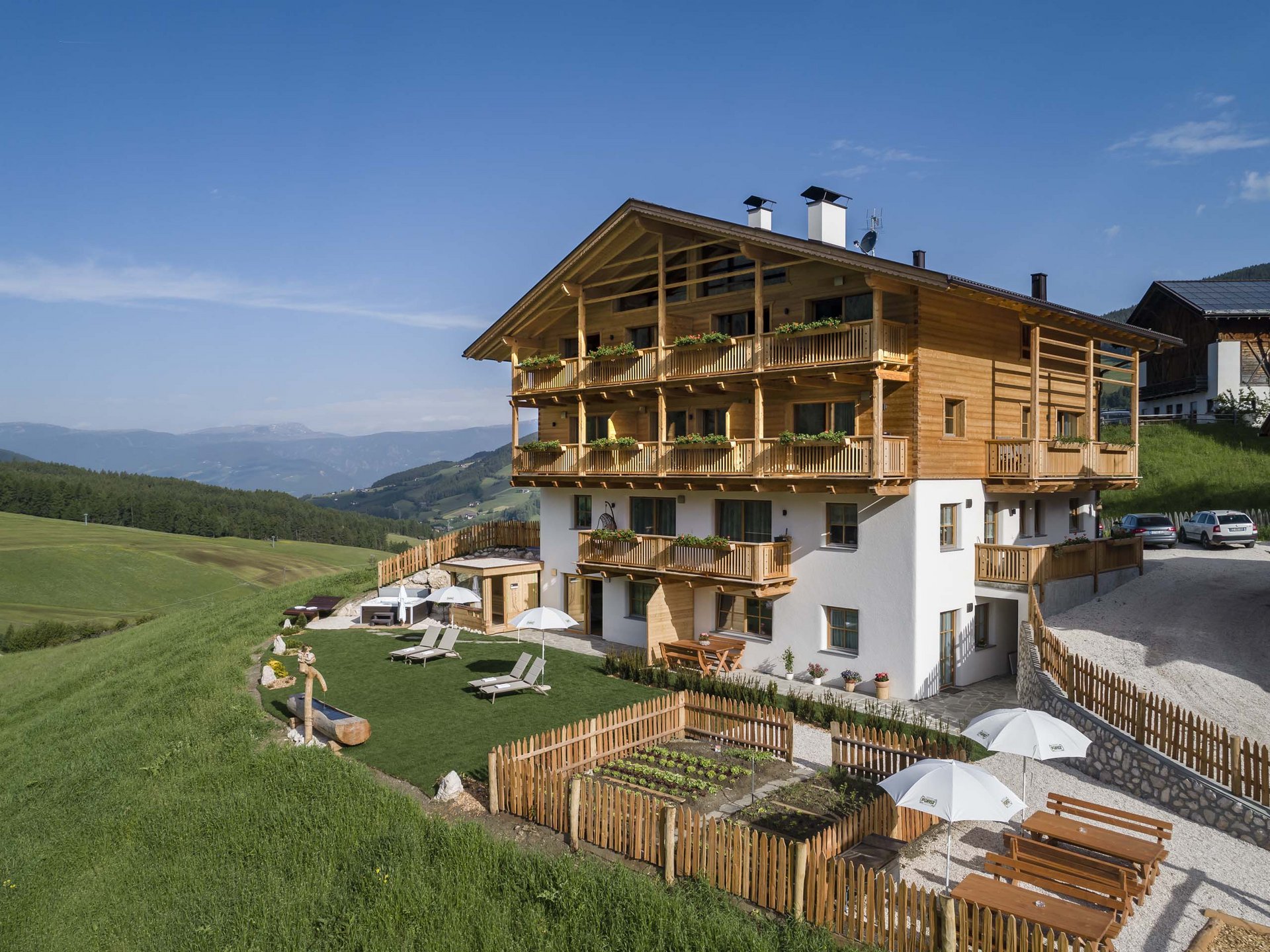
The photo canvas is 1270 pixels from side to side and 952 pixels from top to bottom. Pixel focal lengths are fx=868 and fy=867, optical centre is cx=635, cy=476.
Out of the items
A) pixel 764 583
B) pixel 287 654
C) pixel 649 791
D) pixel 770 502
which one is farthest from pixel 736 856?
pixel 287 654

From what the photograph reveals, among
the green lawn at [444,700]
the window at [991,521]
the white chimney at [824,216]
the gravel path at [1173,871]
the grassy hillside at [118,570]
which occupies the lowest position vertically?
the grassy hillside at [118,570]

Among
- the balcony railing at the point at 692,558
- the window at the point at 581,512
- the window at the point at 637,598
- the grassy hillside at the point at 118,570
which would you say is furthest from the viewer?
the grassy hillside at the point at 118,570

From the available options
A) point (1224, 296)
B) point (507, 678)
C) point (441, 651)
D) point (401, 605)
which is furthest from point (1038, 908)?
point (1224, 296)

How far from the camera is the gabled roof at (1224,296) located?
157ft

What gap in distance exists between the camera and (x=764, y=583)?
23031 millimetres

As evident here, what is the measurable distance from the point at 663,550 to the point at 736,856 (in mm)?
15009

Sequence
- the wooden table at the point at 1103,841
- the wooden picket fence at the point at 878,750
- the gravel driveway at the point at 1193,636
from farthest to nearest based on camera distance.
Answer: the gravel driveway at the point at 1193,636, the wooden picket fence at the point at 878,750, the wooden table at the point at 1103,841

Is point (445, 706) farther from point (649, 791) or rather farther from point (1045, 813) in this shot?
point (1045, 813)

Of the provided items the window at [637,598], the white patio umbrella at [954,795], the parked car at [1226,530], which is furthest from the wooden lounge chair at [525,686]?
the parked car at [1226,530]

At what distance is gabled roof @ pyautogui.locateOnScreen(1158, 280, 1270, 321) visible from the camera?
47781mm

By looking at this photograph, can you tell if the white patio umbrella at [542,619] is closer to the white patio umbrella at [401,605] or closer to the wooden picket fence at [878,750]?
the wooden picket fence at [878,750]

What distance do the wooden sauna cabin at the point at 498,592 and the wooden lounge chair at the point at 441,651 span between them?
392 centimetres

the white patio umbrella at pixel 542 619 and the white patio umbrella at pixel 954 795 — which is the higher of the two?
the white patio umbrella at pixel 542 619

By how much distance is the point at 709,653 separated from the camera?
24.5 meters
